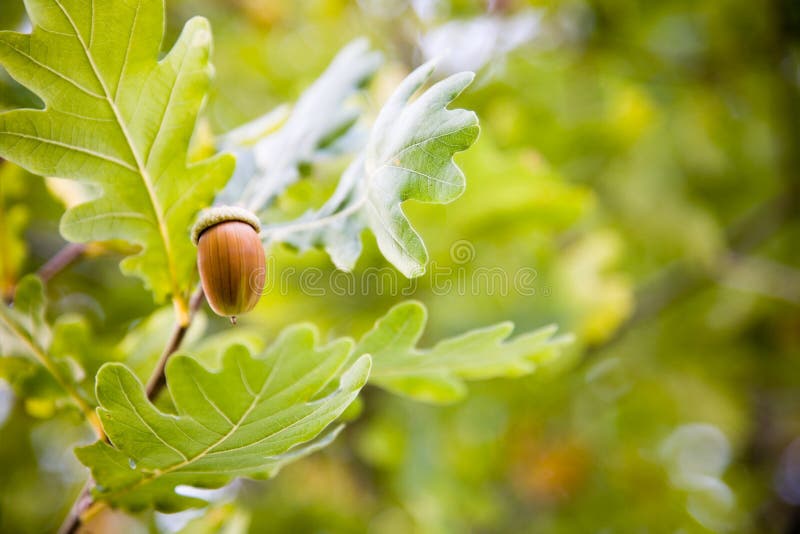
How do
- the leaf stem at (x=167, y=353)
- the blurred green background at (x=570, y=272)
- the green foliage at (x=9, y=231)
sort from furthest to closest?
the blurred green background at (x=570, y=272)
the green foliage at (x=9, y=231)
the leaf stem at (x=167, y=353)

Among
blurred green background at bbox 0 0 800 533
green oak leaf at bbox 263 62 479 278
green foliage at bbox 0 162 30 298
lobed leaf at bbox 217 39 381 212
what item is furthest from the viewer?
blurred green background at bbox 0 0 800 533

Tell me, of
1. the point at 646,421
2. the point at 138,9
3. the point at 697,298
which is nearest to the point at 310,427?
the point at 138,9

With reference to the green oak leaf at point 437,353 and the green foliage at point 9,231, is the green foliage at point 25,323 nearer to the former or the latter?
the green foliage at point 9,231

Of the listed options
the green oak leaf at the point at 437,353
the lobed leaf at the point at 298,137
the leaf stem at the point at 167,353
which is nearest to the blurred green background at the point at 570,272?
the lobed leaf at the point at 298,137

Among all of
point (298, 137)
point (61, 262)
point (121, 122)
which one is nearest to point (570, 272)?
point (298, 137)

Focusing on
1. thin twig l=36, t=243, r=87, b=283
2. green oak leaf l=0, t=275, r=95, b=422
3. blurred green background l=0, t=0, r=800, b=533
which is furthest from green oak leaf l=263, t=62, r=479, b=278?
blurred green background l=0, t=0, r=800, b=533

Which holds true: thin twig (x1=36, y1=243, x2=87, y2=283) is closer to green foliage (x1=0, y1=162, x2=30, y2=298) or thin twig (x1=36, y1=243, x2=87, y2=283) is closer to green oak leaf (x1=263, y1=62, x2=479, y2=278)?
green foliage (x1=0, y1=162, x2=30, y2=298)

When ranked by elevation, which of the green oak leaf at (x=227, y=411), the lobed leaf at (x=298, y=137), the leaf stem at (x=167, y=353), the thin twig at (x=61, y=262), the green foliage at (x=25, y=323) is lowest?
the green oak leaf at (x=227, y=411)

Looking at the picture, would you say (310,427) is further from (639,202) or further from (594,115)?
(594,115)
